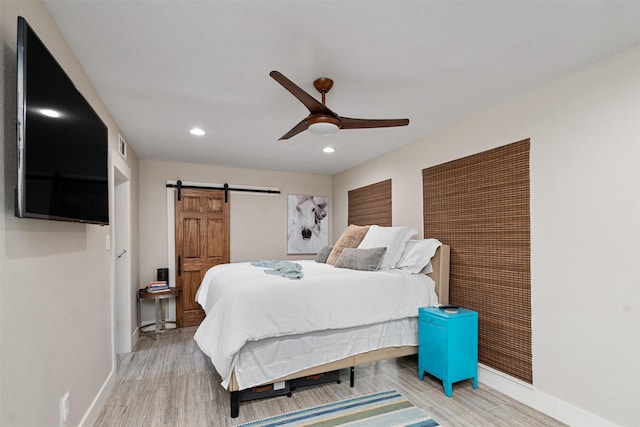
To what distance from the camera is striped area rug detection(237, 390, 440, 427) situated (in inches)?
88.5

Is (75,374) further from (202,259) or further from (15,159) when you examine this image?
(202,259)

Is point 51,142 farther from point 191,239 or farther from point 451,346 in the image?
point 191,239

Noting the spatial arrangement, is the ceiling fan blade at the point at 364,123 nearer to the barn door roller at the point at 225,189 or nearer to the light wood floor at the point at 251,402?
the light wood floor at the point at 251,402

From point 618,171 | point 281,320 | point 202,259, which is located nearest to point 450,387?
point 281,320

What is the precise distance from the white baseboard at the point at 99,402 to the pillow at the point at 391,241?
2.55 metres

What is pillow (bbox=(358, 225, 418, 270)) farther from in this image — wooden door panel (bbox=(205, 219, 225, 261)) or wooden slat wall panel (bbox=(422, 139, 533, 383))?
A: wooden door panel (bbox=(205, 219, 225, 261))

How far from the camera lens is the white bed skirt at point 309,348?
2.38 metres

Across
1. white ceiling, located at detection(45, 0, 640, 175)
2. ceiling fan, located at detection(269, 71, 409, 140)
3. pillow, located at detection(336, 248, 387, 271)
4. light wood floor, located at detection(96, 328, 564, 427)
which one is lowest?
light wood floor, located at detection(96, 328, 564, 427)

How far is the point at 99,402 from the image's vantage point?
234cm

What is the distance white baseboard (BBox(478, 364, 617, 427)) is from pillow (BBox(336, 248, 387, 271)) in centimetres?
129

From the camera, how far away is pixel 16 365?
1251mm

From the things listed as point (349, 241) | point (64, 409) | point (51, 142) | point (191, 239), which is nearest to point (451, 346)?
point (349, 241)

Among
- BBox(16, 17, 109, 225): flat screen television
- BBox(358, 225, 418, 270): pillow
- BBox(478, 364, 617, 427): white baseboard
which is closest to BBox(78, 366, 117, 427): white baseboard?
BBox(16, 17, 109, 225): flat screen television

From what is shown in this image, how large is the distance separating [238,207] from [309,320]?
3.07 metres
